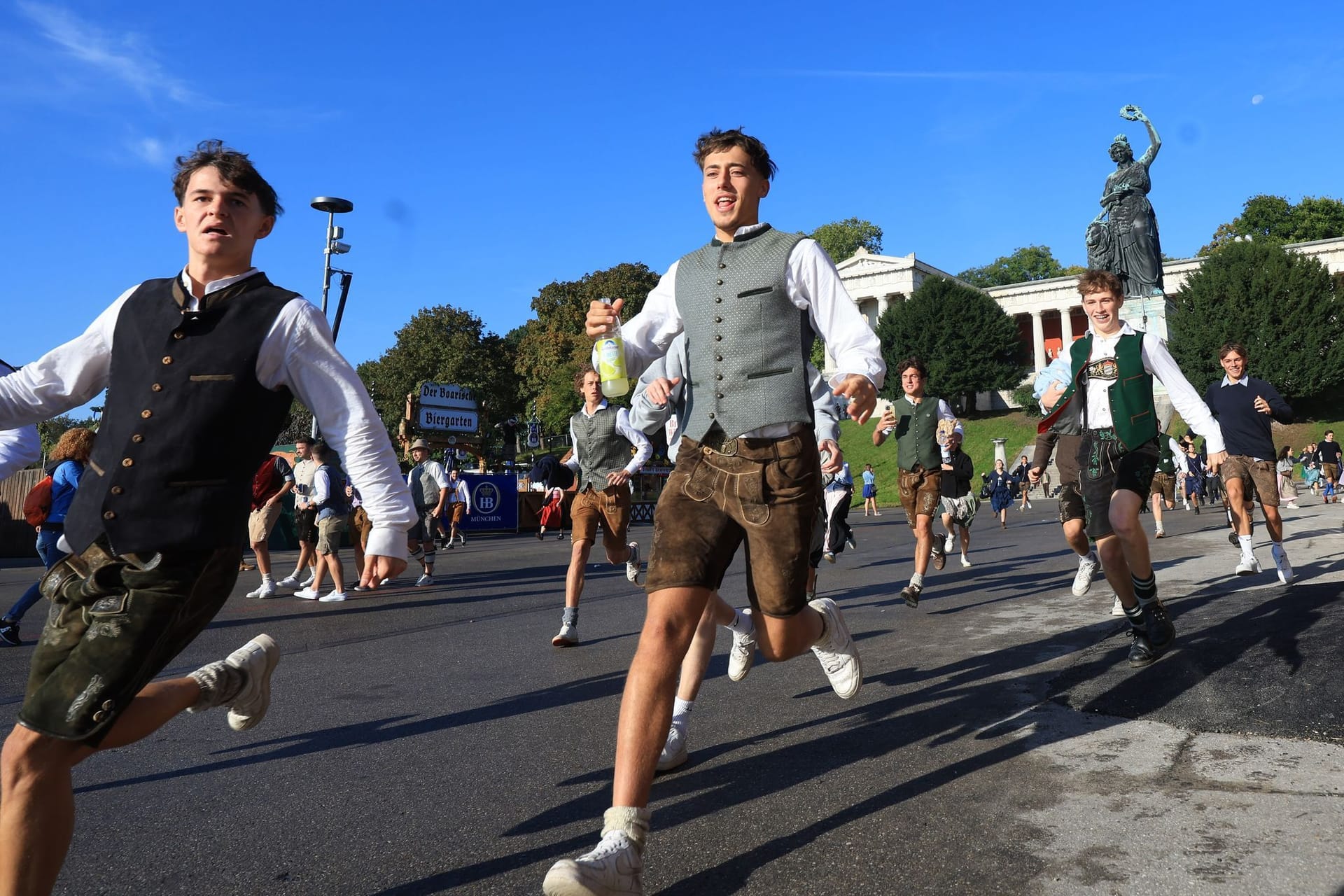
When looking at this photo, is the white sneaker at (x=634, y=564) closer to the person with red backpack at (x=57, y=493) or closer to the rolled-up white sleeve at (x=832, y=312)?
the person with red backpack at (x=57, y=493)

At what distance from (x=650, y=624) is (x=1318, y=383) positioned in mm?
60454

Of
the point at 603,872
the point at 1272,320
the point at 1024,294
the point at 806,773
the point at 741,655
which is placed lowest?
the point at 806,773

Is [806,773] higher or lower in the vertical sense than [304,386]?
lower

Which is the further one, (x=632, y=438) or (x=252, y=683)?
(x=632, y=438)

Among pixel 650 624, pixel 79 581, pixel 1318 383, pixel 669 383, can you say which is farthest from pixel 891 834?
pixel 1318 383

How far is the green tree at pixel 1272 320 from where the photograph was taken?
178 ft

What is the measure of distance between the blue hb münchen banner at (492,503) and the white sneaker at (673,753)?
998 inches

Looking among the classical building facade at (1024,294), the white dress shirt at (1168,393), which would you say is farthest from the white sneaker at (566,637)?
the classical building facade at (1024,294)

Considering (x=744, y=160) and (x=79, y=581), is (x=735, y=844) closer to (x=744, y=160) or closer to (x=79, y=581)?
(x=79, y=581)

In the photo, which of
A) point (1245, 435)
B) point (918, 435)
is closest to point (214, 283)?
point (918, 435)

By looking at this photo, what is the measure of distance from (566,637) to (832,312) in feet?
15.4

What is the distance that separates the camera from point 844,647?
4.34 metres

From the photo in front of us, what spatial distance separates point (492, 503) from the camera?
99.1ft

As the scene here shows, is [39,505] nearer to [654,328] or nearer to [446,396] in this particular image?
[654,328]
